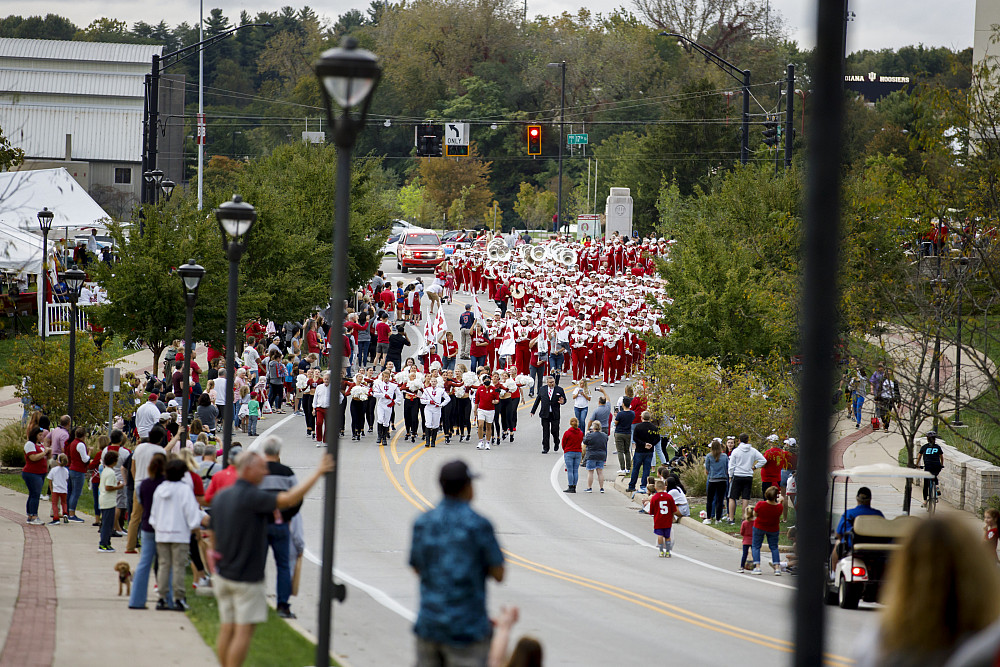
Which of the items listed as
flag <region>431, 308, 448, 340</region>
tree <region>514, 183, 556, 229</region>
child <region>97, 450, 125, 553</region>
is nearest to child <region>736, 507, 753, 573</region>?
child <region>97, 450, 125, 553</region>

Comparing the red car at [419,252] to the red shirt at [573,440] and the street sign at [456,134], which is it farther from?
the red shirt at [573,440]

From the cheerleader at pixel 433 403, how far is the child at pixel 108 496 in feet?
41.0

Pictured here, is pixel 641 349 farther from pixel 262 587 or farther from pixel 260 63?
pixel 260 63

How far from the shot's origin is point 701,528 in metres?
21.8

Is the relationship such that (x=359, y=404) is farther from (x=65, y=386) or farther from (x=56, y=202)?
(x=56, y=202)

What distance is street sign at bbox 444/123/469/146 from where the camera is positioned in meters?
61.4

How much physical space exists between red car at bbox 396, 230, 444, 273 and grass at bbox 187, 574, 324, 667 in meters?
47.5

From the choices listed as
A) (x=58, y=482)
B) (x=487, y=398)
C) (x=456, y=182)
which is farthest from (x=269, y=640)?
(x=456, y=182)

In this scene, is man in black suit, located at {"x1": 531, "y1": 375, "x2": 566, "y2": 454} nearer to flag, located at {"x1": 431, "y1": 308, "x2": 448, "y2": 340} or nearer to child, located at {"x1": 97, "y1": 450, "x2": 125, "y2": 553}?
flag, located at {"x1": 431, "y1": 308, "x2": 448, "y2": 340}

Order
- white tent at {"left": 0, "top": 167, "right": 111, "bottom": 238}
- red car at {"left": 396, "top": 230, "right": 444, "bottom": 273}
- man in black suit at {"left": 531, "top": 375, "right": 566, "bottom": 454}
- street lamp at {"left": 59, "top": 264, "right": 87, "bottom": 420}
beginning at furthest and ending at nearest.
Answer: red car at {"left": 396, "top": 230, "right": 444, "bottom": 273}, white tent at {"left": 0, "top": 167, "right": 111, "bottom": 238}, man in black suit at {"left": 531, "top": 375, "right": 566, "bottom": 454}, street lamp at {"left": 59, "top": 264, "right": 87, "bottom": 420}

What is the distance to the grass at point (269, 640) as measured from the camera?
1029 cm

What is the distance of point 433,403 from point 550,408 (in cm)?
279

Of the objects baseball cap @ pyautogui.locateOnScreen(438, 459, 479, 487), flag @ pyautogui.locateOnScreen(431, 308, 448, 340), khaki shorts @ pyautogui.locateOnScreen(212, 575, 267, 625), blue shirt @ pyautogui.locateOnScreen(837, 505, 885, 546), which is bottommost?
blue shirt @ pyautogui.locateOnScreen(837, 505, 885, 546)

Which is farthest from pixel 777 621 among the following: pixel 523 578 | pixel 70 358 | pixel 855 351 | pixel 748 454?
pixel 70 358
